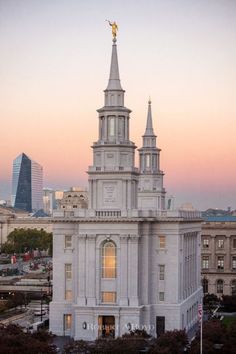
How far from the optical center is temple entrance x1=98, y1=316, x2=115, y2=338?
62269mm

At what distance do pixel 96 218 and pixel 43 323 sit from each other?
11375 mm

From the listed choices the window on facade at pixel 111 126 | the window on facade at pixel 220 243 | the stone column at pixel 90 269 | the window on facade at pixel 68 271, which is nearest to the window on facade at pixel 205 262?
the window on facade at pixel 220 243

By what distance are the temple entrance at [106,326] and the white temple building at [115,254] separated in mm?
72

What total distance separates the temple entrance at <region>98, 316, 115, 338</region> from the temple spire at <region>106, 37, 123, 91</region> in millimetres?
17106

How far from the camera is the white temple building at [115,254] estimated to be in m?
62.3

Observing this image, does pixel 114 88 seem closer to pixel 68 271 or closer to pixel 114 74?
pixel 114 74

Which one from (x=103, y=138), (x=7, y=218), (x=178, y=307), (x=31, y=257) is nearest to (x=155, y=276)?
(x=178, y=307)

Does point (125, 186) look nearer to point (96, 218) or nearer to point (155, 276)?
point (96, 218)

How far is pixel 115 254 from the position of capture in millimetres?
62656

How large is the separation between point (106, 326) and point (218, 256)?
36.5 m

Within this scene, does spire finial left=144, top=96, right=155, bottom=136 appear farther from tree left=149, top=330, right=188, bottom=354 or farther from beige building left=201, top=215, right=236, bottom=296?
tree left=149, top=330, right=188, bottom=354

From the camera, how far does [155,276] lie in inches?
2527

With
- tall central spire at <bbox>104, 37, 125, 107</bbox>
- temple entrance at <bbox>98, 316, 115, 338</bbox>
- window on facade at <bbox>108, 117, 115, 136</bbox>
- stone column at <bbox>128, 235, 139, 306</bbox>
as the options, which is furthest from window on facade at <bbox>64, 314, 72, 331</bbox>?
tall central spire at <bbox>104, 37, 125, 107</bbox>

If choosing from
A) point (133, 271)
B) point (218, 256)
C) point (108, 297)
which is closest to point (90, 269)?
point (108, 297)
